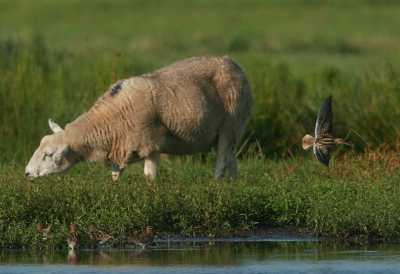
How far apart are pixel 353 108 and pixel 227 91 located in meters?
3.08

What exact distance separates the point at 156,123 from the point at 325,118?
2.62m

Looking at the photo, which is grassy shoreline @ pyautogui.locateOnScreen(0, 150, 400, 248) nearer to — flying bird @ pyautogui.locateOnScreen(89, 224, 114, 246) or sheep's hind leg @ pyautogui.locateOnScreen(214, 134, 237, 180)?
flying bird @ pyautogui.locateOnScreen(89, 224, 114, 246)

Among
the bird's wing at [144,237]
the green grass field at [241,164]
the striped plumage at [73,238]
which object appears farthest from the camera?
the green grass field at [241,164]

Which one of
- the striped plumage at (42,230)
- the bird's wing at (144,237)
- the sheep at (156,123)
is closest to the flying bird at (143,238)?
the bird's wing at (144,237)

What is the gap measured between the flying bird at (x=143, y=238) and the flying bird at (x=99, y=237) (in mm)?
200

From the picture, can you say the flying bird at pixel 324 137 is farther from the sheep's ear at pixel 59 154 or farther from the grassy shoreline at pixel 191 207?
the sheep's ear at pixel 59 154

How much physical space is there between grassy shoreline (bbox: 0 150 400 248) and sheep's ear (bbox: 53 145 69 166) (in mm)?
1110

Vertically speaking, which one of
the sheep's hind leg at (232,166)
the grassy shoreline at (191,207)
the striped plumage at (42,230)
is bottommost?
the striped plumage at (42,230)

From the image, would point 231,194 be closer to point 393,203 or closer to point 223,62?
point 393,203

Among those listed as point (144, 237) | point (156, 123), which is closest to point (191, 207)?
point (144, 237)

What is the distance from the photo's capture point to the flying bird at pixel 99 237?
8594 millimetres

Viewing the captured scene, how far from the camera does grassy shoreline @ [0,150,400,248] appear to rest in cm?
894

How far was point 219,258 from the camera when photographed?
8109 mm

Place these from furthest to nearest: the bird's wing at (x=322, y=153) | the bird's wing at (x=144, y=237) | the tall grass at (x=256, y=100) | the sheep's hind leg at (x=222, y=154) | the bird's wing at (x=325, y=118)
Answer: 1. the tall grass at (x=256, y=100)
2. the sheep's hind leg at (x=222, y=154)
3. the bird's wing at (x=322, y=153)
4. the bird's wing at (x=325, y=118)
5. the bird's wing at (x=144, y=237)
